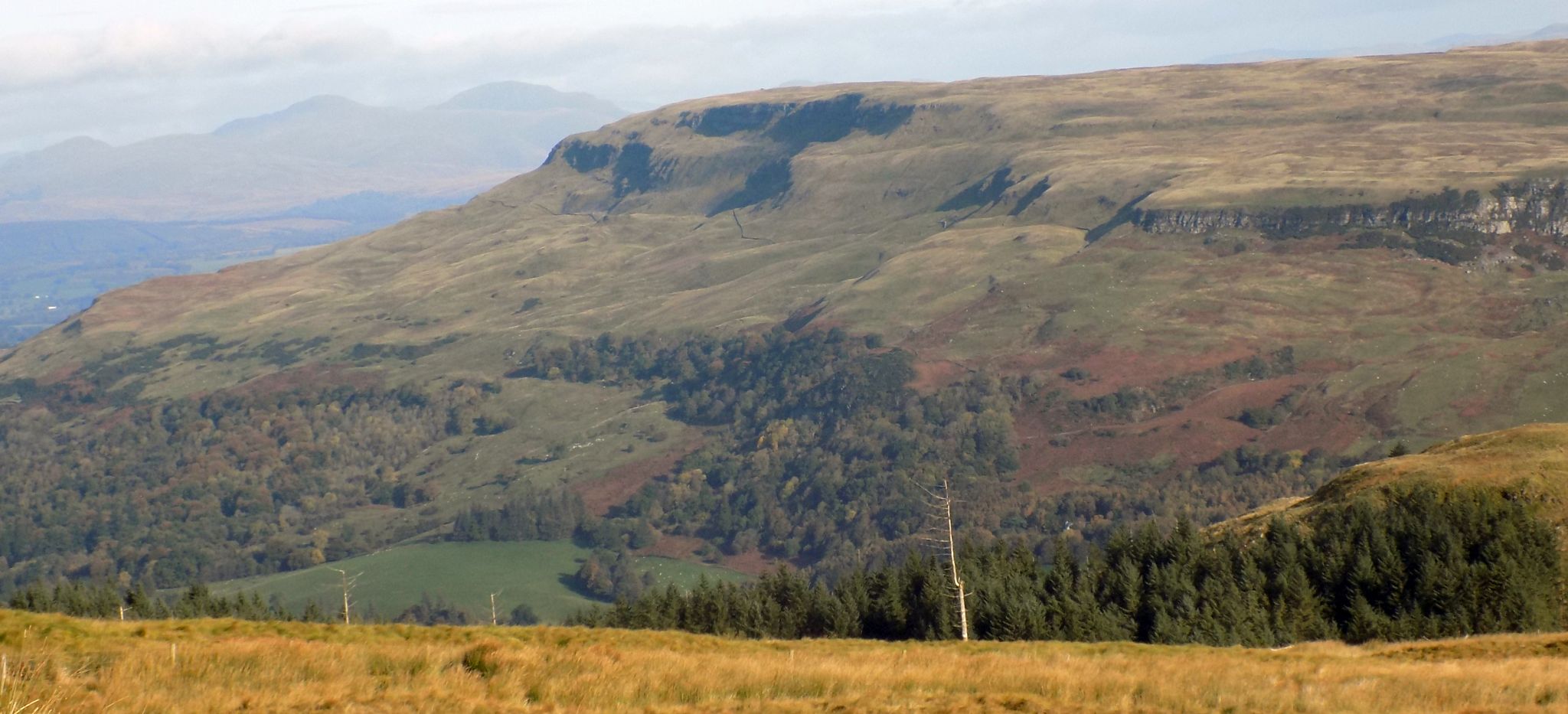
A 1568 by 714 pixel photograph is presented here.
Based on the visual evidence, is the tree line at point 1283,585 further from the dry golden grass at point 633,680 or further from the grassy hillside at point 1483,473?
the dry golden grass at point 633,680

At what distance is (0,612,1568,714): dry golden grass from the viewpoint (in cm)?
2866

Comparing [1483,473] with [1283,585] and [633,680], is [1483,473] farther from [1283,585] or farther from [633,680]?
[633,680]

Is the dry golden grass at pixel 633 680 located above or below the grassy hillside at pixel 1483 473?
above

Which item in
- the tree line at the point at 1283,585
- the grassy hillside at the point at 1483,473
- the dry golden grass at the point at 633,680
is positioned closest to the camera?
the dry golden grass at the point at 633,680

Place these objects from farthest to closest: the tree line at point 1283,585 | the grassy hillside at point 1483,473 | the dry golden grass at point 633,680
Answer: the grassy hillside at point 1483,473
the tree line at point 1283,585
the dry golden grass at point 633,680

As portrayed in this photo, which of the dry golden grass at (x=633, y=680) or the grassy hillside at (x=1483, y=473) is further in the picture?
the grassy hillside at (x=1483, y=473)

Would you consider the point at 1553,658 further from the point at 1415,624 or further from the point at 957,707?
the point at 1415,624

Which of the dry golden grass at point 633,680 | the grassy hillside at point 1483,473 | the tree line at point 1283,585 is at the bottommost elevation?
the tree line at point 1283,585

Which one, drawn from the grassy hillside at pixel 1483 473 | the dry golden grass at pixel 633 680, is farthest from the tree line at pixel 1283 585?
the dry golden grass at pixel 633 680

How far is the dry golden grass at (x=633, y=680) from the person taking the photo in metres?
28.7

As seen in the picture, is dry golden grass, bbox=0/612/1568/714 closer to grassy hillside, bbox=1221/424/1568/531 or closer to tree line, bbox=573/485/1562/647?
tree line, bbox=573/485/1562/647

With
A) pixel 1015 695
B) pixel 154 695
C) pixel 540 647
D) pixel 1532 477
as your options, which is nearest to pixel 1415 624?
pixel 1532 477

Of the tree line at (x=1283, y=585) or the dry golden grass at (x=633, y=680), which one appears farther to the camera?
the tree line at (x=1283, y=585)

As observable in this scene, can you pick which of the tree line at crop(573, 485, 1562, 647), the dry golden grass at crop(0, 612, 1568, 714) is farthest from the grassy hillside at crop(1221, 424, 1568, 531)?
the dry golden grass at crop(0, 612, 1568, 714)
